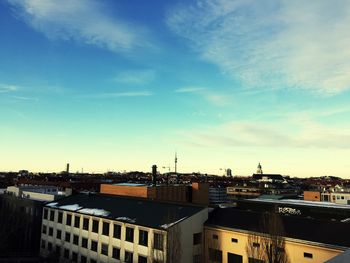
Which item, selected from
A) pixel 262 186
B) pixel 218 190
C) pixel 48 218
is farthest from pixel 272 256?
pixel 218 190

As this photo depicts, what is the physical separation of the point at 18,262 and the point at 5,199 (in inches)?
1175

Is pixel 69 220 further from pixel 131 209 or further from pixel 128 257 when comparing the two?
pixel 128 257

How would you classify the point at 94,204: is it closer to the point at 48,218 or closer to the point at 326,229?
the point at 48,218

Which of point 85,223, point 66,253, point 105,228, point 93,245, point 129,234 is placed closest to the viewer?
point 129,234

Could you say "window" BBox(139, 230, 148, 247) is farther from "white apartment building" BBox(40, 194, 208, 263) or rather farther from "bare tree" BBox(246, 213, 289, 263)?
"bare tree" BBox(246, 213, 289, 263)

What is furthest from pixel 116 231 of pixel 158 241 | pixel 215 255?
pixel 215 255

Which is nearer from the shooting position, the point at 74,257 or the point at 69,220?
the point at 74,257

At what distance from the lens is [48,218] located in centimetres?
6494

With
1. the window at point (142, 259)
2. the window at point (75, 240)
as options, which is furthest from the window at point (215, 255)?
the window at point (75, 240)

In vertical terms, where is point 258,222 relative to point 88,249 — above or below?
above

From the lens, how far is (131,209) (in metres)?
53.2

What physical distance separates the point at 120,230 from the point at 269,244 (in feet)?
78.8

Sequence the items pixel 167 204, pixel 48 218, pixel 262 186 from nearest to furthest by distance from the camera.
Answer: pixel 167 204
pixel 48 218
pixel 262 186

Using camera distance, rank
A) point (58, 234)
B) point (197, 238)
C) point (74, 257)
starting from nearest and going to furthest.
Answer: point (197, 238) → point (74, 257) → point (58, 234)
